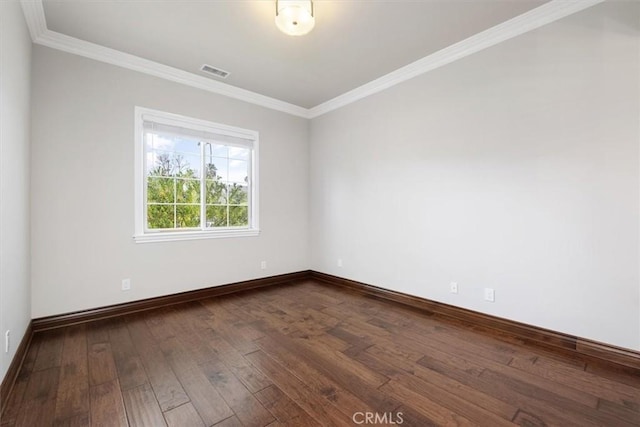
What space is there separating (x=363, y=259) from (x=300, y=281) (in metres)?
1.19

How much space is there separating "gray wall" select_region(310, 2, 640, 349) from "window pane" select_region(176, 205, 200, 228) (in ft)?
7.66

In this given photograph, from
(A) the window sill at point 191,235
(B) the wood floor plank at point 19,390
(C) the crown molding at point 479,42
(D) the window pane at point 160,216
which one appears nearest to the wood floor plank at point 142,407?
(B) the wood floor plank at point 19,390

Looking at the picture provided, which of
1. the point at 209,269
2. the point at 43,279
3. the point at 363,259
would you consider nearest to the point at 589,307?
the point at 363,259

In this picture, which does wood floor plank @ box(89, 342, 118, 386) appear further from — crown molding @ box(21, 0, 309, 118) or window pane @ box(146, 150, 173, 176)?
crown molding @ box(21, 0, 309, 118)

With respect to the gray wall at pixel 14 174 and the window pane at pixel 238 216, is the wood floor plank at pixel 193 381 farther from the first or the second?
the window pane at pixel 238 216

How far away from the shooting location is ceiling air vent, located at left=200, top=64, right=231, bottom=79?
Result: 3322mm

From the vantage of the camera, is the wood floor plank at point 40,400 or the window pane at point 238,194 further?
the window pane at point 238,194

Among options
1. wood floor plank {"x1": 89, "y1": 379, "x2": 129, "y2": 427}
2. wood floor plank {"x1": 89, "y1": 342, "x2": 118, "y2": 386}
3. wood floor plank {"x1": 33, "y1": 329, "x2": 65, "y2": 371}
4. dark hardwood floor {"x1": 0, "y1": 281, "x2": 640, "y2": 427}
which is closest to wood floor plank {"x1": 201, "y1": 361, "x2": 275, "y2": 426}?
dark hardwood floor {"x1": 0, "y1": 281, "x2": 640, "y2": 427}

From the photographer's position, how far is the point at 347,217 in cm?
420

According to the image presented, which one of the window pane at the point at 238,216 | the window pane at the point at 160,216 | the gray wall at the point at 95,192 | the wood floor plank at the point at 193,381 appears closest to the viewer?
the wood floor plank at the point at 193,381

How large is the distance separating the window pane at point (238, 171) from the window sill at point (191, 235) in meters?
0.76

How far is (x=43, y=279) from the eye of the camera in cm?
266

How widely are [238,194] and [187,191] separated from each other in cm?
73

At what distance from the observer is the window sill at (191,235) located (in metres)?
3.22
